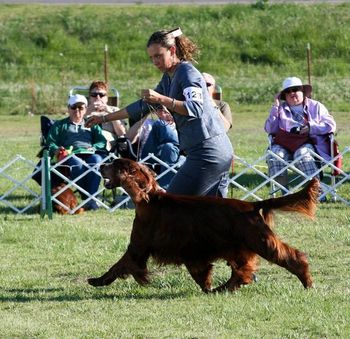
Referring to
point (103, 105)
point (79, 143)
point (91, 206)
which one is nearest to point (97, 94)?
point (103, 105)

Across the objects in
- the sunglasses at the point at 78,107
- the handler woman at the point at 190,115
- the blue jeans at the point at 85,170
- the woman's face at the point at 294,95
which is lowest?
the blue jeans at the point at 85,170

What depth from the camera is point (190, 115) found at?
20.5 ft

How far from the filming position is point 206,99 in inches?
252

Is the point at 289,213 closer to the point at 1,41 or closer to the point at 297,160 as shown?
the point at 297,160

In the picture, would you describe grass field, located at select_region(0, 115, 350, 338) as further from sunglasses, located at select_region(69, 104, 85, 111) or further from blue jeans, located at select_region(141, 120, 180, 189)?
sunglasses, located at select_region(69, 104, 85, 111)

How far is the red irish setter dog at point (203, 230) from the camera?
6277 mm

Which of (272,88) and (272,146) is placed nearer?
(272,146)

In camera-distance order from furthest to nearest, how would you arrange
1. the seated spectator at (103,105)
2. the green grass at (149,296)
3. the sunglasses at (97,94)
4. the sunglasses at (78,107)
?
1. the sunglasses at (97,94)
2. the seated spectator at (103,105)
3. the sunglasses at (78,107)
4. the green grass at (149,296)

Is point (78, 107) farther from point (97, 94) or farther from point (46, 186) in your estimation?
point (46, 186)

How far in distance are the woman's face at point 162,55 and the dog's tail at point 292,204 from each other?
102cm

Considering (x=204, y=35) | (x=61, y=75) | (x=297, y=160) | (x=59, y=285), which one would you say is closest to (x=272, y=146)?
A: (x=297, y=160)

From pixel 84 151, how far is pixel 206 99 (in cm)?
451

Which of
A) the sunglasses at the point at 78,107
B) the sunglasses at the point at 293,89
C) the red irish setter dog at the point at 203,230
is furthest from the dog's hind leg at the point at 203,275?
the sunglasses at the point at 293,89

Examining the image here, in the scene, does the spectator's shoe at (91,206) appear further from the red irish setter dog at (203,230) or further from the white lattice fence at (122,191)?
the red irish setter dog at (203,230)
